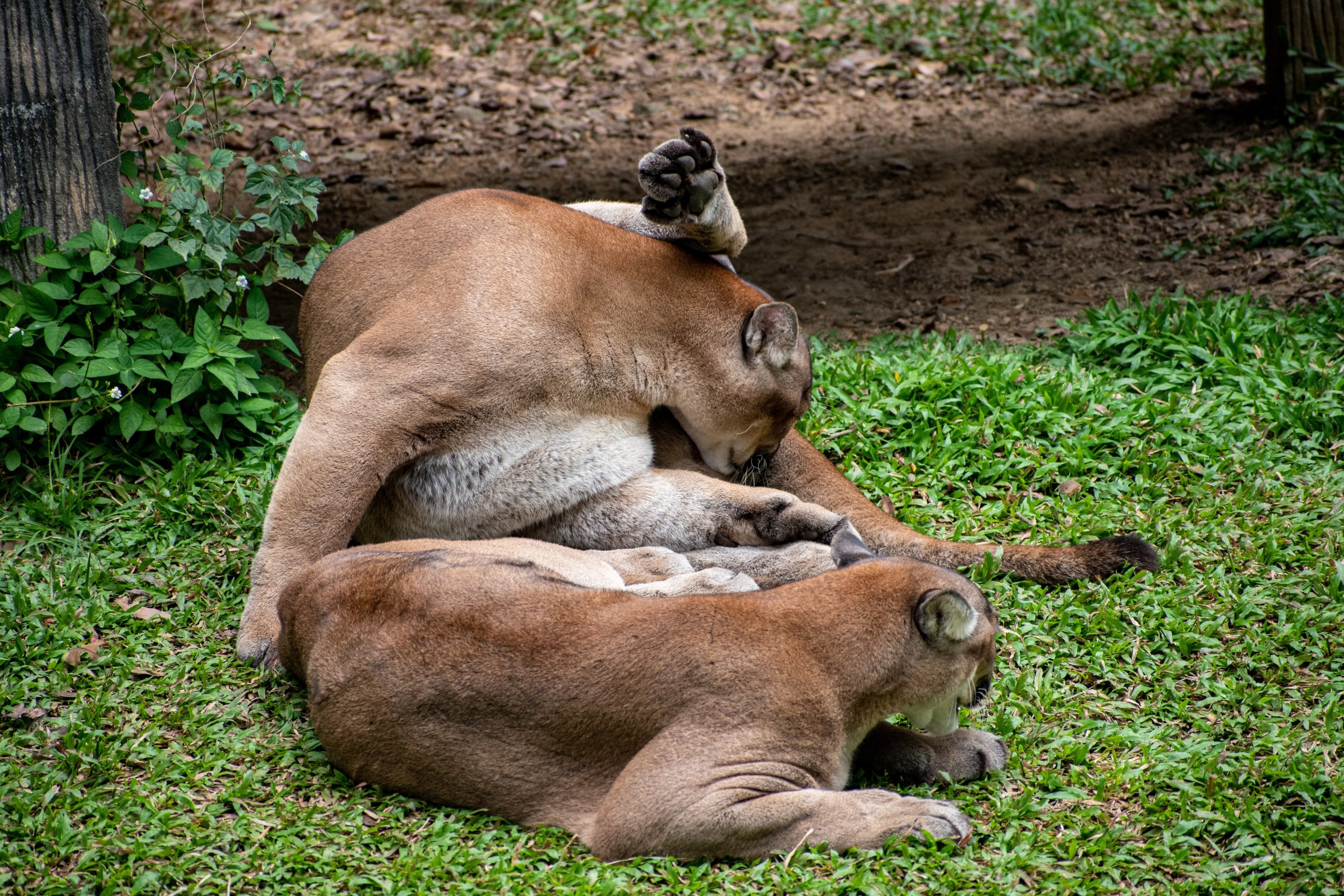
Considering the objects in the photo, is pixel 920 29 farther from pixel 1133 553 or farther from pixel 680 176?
pixel 1133 553

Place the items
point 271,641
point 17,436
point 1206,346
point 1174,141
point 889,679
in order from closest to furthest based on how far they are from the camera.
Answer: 1. point 889,679
2. point 271,641
3. point 17,436
4. point 1206,346
5. point 1174,141

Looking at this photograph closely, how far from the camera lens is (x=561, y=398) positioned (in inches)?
190

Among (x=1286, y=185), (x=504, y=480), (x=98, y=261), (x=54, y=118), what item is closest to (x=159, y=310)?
(x=98, y=261)

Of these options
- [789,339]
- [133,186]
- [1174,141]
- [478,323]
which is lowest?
[1174,141]

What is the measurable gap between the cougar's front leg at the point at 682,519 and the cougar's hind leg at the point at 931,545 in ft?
0.62

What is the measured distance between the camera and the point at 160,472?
5668mm

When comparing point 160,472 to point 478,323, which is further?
point 160,472

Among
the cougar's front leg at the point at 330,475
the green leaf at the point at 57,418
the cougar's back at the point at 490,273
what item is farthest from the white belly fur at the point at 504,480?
the green leaf at the point at 57,418

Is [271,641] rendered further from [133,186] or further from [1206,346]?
[1206,346]

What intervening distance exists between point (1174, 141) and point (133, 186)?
775cm

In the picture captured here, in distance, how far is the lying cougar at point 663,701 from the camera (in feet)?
11.3

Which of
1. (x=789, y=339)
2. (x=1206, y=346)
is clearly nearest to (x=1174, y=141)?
(x=1206, y=346)

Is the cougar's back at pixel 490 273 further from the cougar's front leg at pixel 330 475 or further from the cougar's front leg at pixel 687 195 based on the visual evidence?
the cougar's front leg at pixel 330 475

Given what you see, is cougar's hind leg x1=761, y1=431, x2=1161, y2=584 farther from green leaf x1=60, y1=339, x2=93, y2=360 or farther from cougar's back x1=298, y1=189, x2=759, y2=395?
green leaf x1=60, y1=339, x2=93, y2=360
